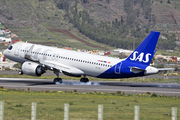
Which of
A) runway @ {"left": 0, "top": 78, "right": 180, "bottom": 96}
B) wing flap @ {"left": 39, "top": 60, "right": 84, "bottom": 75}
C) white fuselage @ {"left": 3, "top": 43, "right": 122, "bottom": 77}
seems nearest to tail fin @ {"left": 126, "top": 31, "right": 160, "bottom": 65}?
white fuselage @ {"left": 3, "top": 43, "right": 122, "bottom": 77}

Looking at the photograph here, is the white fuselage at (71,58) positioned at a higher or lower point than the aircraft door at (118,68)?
higher

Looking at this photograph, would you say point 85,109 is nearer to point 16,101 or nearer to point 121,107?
point 121,107

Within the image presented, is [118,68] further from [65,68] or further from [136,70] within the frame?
[65,68]

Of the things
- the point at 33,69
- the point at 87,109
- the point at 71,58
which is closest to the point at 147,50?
the point at 71,58

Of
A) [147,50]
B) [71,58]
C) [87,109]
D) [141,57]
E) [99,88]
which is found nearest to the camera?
[87,109]

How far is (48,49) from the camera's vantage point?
Answer: 6344 cm

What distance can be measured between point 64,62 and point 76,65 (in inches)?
96.3

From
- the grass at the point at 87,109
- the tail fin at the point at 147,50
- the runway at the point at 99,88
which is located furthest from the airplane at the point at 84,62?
the grass at the point at 87,109

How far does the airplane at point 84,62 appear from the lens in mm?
54688

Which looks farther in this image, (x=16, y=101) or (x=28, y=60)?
(x=28, y=60)

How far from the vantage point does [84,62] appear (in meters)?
59.9

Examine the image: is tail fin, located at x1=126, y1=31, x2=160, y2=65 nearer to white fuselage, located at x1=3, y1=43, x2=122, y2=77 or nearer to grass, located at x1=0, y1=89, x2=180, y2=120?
white fuselage, located at x1=3, y1=43, x2=122, y2=77

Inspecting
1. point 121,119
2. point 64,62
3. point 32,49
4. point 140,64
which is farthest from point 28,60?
point 121,119

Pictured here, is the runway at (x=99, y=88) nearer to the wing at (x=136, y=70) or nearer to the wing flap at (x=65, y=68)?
the wing flap at (x=65, y=68)
